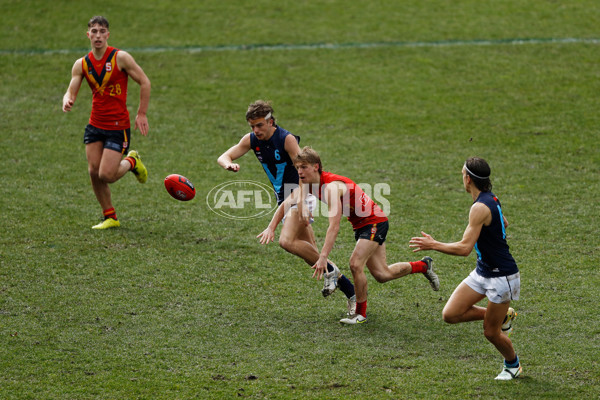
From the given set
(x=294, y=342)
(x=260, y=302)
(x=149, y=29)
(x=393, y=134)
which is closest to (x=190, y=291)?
(x=260, y=302)

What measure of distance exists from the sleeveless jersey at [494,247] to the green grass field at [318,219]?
92 cm

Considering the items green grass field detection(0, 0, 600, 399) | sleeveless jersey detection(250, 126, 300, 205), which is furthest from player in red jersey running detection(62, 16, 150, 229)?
sleeveless jersey detection(250, 126, 300, 205)

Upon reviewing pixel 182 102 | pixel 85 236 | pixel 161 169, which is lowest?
pixel 85 236

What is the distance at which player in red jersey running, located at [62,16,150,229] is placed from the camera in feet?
30.7

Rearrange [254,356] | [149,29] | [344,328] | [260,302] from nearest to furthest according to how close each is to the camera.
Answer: [254,356] → [344,328] → [260,302] → [149,29]

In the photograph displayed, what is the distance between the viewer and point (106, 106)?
9500mm

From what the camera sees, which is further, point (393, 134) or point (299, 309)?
point (393, 134)

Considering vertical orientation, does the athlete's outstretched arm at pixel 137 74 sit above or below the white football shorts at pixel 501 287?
above

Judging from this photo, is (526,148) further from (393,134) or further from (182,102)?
(182,102)

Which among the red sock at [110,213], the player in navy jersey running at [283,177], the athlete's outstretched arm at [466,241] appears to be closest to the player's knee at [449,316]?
the athlete's outstretched arm at [466,241]

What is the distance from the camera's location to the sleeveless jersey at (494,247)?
5.91 metres

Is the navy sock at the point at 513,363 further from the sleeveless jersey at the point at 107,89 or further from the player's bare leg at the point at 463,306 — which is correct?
the sleeveless jersey at the point at 107,89

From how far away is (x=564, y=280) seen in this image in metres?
7.99

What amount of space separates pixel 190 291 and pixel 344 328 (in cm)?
185
